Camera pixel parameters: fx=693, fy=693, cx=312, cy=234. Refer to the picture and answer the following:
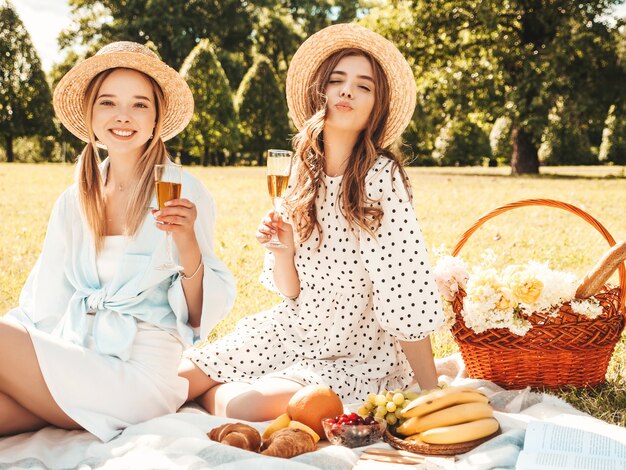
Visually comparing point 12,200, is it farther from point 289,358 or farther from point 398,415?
point 398,415

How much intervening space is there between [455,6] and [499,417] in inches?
774

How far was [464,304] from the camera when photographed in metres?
3.77

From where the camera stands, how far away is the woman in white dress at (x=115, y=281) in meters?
2.94

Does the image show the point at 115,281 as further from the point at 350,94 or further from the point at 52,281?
the point at 350,94

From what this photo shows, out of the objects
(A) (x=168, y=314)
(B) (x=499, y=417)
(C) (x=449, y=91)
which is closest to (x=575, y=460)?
(B) (x=499, y=417)

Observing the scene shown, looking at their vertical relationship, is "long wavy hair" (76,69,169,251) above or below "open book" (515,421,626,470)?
above

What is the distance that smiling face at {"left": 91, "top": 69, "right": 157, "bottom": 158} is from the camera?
3.28m

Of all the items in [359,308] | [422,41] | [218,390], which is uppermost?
[422,41]

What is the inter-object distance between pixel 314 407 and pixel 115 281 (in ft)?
3.63

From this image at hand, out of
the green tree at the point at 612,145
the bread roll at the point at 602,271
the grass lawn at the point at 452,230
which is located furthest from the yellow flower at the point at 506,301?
the green tree at the point at 612,145

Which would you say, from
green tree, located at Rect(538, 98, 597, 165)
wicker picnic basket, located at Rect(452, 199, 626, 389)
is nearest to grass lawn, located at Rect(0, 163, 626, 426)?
wicker picnic basket, located at Rect(452, 199, 626, 389)

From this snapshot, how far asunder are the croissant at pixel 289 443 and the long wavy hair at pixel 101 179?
3.96 ft

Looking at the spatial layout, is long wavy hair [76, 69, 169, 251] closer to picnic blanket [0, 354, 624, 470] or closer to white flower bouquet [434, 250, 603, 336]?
picnic blanket [0, 354, 624, 470]

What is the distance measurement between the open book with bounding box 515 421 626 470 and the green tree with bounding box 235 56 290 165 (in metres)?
24.0
